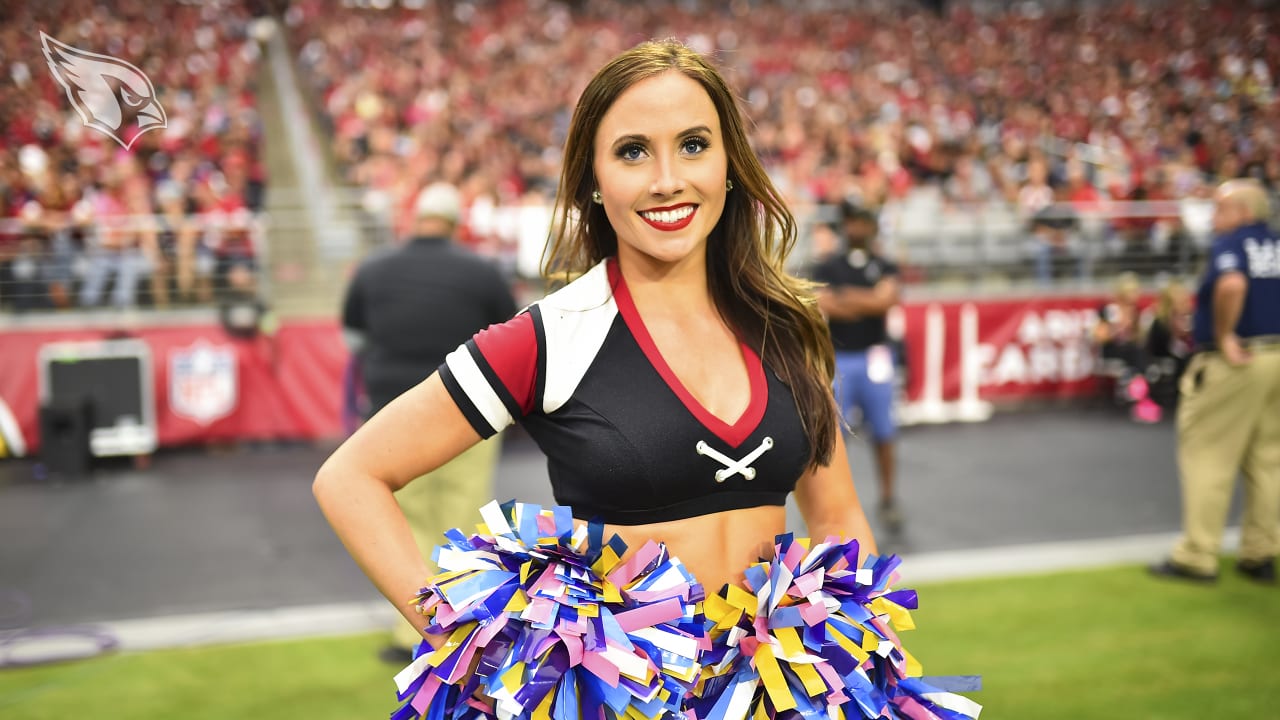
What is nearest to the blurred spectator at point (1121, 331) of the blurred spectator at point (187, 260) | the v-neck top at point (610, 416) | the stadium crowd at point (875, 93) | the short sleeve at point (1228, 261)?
the stadium crowd at point (875, 93)

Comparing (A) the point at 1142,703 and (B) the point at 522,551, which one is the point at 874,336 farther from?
(B) the point at 522,551

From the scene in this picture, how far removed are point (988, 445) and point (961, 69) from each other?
5.37 m

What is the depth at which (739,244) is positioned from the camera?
1.80 meters

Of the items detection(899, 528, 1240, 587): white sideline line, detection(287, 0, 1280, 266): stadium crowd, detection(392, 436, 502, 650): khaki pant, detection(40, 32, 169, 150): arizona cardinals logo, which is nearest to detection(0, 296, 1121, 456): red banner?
detection(287, 0, 1280, 266): stadium crowd

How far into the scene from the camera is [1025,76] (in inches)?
361

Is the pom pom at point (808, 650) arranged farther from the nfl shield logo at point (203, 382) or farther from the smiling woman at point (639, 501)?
the nfl shield logo at point (203, 382)

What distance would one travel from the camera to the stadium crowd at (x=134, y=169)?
240 cm

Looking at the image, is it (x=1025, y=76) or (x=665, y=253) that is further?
(x=1025, y=76)

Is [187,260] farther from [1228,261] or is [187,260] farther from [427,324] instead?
[1228,261]

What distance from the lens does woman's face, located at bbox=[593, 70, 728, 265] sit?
5.12 feet

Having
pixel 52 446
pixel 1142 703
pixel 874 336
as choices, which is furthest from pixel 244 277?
pixel 1142 703

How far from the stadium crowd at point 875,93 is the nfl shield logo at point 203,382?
214cm

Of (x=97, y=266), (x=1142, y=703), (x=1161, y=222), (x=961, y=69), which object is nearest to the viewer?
(x=1142, y=703)

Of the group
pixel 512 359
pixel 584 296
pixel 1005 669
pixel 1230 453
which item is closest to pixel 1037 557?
pixel 1230 453
